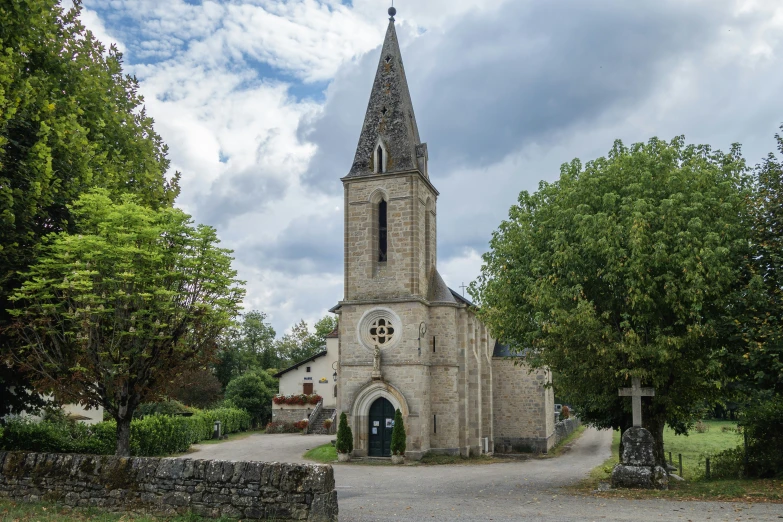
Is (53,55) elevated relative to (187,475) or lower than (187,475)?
elevated

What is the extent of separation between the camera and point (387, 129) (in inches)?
1210

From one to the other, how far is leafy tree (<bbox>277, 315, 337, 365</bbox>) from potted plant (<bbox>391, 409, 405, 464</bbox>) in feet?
155

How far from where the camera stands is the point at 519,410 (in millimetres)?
35000

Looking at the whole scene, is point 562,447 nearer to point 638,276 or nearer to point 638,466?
point 638,466

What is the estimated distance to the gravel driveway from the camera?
12.9 m

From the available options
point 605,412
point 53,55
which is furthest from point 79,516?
point 605,412

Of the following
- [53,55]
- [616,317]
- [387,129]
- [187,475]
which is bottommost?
[187,475]

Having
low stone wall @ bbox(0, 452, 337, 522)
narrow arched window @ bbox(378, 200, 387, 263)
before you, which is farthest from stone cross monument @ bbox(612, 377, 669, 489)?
narrow arched window @ bbox(378, 200, 387, 263)

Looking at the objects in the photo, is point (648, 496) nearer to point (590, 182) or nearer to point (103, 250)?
point (590, 182)

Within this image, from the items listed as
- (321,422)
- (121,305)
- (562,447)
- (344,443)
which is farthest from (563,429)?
(121,305)

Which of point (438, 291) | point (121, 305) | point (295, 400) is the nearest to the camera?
point (121, 305)

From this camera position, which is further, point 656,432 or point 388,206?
point 388,206

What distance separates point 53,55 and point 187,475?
10.7 m

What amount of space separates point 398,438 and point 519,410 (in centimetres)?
989
